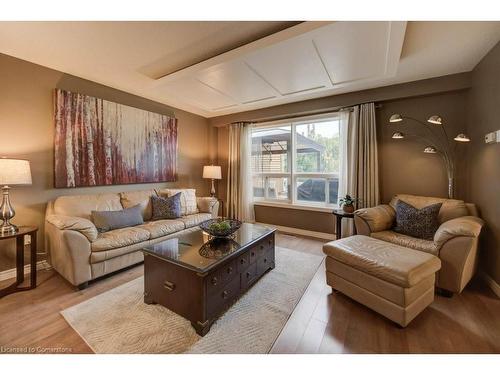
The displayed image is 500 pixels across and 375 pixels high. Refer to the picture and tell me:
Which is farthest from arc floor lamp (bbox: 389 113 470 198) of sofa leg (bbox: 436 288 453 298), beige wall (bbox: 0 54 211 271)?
beige wall (bbox: 0 54 211 271)

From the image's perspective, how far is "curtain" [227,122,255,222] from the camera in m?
4.44

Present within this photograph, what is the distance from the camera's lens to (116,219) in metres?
2.64

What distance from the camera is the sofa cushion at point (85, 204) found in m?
2.51

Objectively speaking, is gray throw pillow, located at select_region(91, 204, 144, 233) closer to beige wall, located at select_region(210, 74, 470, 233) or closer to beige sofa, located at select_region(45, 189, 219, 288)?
beige sofa, located at select_region(45, 189, 219, 288)

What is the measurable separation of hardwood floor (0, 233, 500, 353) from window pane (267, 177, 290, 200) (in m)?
2.31

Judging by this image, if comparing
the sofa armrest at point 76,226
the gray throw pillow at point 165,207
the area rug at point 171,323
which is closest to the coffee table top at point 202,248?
the area rug at point 171,323

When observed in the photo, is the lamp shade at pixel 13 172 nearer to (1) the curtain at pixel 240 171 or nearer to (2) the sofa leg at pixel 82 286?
(2) the sofa leg at pixel 82 286

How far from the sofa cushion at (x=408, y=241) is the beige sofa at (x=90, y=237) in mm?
2549

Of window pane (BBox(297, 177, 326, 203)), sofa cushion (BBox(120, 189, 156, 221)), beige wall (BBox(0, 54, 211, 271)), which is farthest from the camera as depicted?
window pane (BBox(297, 177, 326, 203))

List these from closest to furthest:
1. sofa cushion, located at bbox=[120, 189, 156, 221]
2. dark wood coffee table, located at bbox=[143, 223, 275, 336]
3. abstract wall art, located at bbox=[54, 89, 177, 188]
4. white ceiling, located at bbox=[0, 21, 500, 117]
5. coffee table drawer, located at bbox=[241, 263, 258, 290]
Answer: dark wood coffee table, located at bbox=[143, 223, 275, 336] < white ceiling, located at bbox=[0, 21, 500, 117] < coffee table drawer, located at bbox=[241, 263, 258, 290] < abstract wall art, located at bbox=[54, 89, 177, 188] < sofa cushion, located at bbox=[120, 189, 156, 221]

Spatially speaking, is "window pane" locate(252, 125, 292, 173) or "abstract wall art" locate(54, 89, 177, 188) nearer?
"abstract wall art" locate(54, 89, 177, 188)

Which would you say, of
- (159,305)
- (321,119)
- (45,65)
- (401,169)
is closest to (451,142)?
(401,169)

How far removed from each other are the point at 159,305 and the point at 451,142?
390 centimetres

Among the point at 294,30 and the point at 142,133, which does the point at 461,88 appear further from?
the point at 142,133
